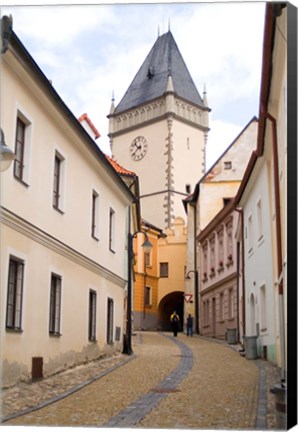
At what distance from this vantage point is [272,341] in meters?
14.0

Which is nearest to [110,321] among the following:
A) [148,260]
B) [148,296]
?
[148,260]

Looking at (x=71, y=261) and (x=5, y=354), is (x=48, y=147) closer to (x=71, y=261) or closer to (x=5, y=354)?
(x=71, y=261)

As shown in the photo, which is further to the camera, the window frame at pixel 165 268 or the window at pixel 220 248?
the window frame at pixel 165 268

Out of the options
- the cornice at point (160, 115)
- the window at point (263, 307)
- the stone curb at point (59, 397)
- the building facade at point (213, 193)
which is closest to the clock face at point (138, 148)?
the cornice at point (160, 115)

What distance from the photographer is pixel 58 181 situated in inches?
499

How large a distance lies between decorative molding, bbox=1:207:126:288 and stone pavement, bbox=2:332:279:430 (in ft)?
6.96

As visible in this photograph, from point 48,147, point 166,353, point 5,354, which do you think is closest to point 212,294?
point 166,353

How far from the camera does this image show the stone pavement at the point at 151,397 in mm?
8102

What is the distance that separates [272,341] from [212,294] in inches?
550

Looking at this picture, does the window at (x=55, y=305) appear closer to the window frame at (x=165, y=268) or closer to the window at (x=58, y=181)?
the window at (x=58, y=181)

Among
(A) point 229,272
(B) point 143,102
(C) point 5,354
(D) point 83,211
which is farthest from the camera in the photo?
(B) point 143,102

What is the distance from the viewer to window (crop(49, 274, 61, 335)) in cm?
1183

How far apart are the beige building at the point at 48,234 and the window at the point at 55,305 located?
2 cm

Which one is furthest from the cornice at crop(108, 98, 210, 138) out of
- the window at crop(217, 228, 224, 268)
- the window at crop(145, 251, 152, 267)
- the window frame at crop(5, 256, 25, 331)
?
the window frame at crop(5, 256, 25, 331)
